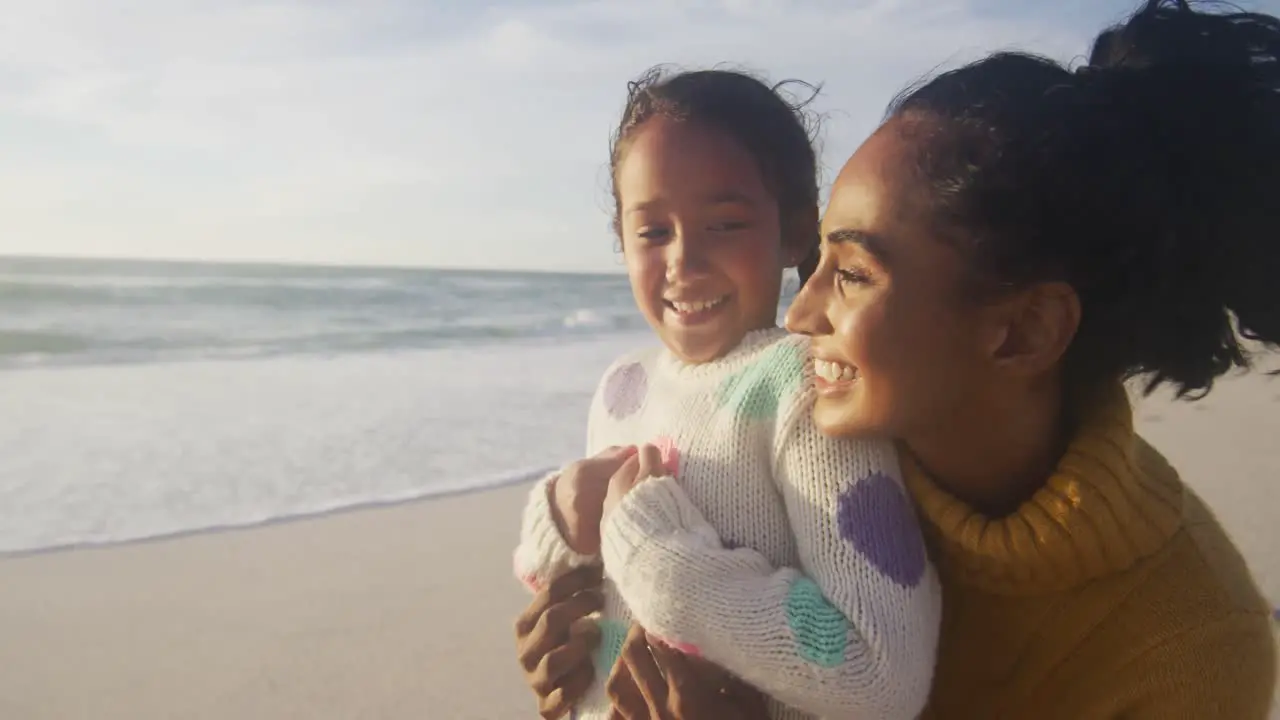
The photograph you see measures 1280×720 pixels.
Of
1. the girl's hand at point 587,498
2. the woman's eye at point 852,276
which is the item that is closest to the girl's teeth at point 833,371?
the woman's eye at point 852,276

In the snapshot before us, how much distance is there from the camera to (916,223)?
1.31m

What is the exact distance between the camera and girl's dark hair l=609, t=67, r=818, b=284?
1850 millimetres

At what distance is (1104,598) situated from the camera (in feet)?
4.39

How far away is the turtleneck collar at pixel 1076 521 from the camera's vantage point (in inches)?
50.9

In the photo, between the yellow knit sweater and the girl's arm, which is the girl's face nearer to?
the girl's arm

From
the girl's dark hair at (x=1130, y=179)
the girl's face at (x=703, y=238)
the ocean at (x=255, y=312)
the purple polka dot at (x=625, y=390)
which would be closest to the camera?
the girl's dark hair at (x=1130, y=179)

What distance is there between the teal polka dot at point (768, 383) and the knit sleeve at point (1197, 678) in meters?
0.58

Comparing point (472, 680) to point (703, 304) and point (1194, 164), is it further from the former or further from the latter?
point (1194, 164)

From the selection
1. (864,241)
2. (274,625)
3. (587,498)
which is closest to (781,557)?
(587,498)

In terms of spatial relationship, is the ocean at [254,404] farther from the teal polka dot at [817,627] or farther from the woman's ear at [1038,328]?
the woman's ear at [1038,328]

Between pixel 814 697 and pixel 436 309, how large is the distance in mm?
16776

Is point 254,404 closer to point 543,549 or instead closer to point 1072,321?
point 543,549

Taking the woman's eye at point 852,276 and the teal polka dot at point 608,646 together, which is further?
the teal polka dot at point 608,646

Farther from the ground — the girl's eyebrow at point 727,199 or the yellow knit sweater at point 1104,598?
the girl's eyebrow at point 727,199
